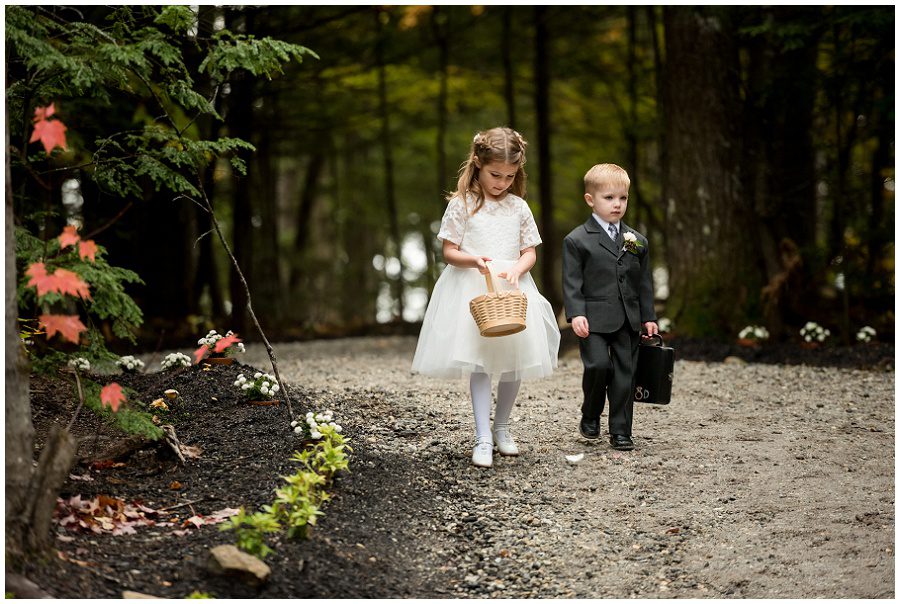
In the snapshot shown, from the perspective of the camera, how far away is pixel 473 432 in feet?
18.0

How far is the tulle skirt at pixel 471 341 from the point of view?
15.2ft

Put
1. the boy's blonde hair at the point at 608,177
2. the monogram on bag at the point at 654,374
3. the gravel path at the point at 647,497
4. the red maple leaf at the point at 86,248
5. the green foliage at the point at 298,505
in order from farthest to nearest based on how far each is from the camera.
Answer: the monogram on bag at the point at 654,374
the boy's blonde hair at the point at 608,177
the gravel path at the point at 647,497
the green foliage at the point at 298,505
the red maple leaf at the point at 86,248

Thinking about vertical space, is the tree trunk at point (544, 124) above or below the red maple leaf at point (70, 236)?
above

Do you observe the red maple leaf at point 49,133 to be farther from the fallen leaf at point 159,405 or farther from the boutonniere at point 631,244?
the boutonniere at point 631,244

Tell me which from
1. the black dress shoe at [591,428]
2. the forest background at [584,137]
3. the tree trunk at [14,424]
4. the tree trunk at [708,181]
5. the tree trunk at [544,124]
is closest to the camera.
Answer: the tree trunk at [14,424]

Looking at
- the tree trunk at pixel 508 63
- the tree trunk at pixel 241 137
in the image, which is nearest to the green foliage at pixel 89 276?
the tree trunk at pixel 241 137

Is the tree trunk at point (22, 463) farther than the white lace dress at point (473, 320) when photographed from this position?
No

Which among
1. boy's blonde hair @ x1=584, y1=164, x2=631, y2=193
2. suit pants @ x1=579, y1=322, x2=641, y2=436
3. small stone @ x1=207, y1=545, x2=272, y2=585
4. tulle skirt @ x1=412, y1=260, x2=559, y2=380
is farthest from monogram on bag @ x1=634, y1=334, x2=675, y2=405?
small stone @ x1=207, y1=545, x2=272, y2=585

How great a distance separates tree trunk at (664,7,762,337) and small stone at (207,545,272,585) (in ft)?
21.7

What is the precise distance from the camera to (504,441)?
16.7 feet

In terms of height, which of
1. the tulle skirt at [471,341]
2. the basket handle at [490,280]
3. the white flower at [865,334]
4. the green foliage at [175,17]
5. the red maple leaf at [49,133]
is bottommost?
the white flower at [865,334]

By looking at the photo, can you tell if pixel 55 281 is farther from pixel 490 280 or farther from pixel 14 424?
pixel 490 280

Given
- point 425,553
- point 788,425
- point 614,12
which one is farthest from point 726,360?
point 614,12

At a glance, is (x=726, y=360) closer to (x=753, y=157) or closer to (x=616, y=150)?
(x=753, y=157)
